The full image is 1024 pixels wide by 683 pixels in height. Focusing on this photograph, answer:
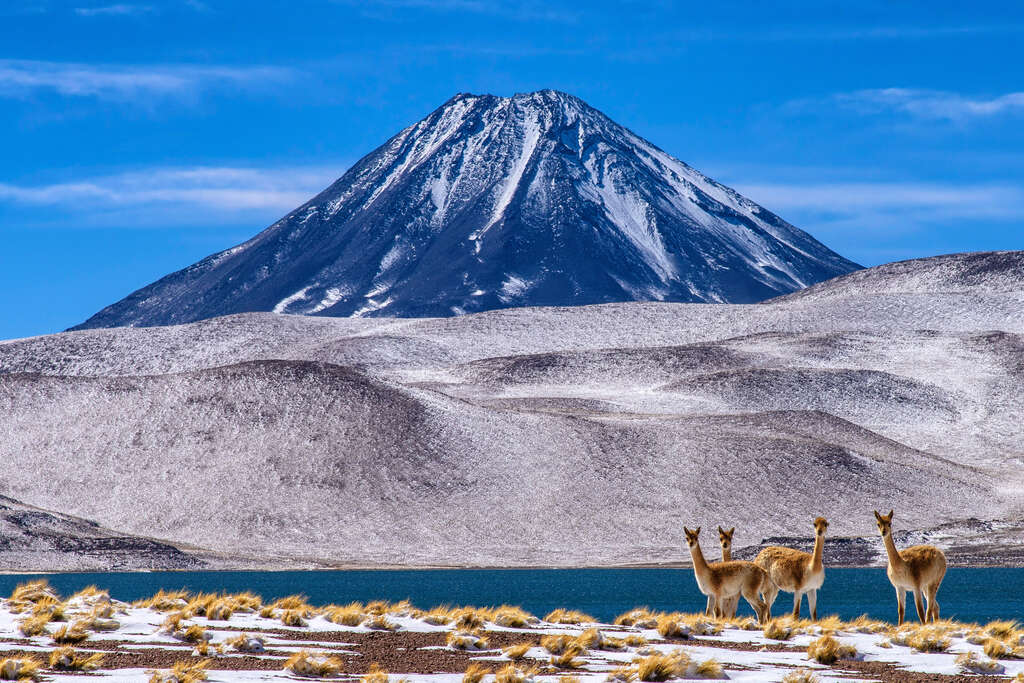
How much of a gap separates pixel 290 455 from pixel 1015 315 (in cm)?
9189

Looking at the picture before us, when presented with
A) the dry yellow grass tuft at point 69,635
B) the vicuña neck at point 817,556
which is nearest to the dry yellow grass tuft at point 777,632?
the vicuña neck at point 817,556

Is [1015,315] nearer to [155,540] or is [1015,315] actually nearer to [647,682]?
[155,540]

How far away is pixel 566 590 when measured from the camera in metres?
52.7

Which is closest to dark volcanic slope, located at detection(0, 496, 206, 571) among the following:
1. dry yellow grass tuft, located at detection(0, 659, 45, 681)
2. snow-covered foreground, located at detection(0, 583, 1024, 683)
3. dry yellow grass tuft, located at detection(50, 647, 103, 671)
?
snow-covered foreground, located at detection(0, 583, 1024, 683)

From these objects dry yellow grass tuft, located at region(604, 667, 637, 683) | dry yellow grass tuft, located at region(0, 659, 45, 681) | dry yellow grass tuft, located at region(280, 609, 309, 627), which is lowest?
dry yellow grass tuft, located at region(604, 667, 637, 683)

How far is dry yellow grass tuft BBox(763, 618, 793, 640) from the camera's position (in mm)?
22938

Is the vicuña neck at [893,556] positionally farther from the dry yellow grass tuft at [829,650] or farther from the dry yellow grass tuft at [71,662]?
the dry yellow grass tuft at [71,662]

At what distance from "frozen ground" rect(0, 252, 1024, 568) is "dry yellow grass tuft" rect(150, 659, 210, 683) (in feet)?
185

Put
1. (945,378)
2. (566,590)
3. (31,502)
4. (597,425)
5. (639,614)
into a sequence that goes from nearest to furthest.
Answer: (639,614) → (566,590) → (31,502) → (597,425) → (945,378)

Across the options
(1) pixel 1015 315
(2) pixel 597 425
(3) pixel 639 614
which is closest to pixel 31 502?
(2) pixel 597 425

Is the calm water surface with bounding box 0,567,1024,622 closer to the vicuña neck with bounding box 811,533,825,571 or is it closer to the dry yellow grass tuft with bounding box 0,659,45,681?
the vicuña neck with bounding box 811,533,825,571

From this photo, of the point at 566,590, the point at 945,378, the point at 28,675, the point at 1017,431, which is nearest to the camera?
the point at 28,675

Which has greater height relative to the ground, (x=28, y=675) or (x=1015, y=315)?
(x=1015, y=315)

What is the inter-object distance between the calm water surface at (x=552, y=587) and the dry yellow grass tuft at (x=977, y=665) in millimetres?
15940
